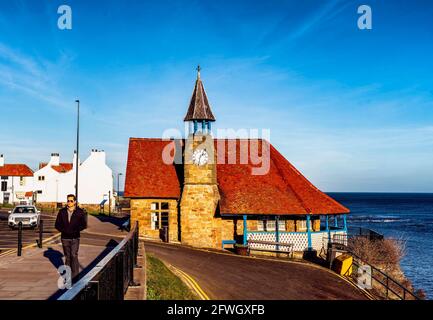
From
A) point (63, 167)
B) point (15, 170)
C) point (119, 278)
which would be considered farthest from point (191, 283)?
point (15, 170)

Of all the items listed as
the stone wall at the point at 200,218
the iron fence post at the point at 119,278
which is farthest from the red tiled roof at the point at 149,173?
the iron fence post at the point at 119,278

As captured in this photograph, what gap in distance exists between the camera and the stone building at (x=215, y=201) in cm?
2597

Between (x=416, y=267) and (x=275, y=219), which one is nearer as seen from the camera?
(x=275, y=219)

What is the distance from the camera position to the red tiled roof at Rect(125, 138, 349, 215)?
26406 mm

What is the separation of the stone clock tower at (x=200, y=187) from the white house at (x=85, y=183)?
95.2 ft

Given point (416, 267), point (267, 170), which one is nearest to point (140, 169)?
point (267, 170)

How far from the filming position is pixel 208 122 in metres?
27.4

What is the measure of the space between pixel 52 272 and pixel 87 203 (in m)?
45.6

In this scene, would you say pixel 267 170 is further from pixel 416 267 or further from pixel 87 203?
pixel 87 203

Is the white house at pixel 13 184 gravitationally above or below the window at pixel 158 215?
above

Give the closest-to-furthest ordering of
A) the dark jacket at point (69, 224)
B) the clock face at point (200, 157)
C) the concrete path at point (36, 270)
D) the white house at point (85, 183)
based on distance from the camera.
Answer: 1. the concrete path at point (36, 270)
2. the dark jacket at point (69, 224)
3. the clock face at point (200, 157)
4. the white house at point (85, 183)

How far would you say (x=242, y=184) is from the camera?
28.4 m

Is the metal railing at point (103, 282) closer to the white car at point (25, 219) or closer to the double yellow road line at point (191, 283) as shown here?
the double yellow road line at point (191, 283)

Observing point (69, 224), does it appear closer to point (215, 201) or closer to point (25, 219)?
point (215, 201)
